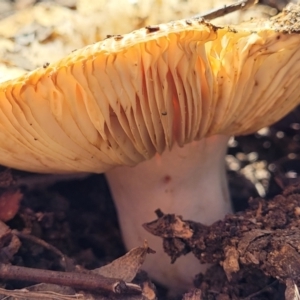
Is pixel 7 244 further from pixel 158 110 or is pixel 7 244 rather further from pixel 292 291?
pixel 292 291

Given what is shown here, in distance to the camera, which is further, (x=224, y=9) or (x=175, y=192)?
(x=175, y=192)

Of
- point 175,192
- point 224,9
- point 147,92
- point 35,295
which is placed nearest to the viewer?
point 147,92

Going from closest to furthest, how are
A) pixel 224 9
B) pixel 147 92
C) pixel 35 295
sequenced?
pixel 147 92 < pixel 35 295 < pixel 224 9

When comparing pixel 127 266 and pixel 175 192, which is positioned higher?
pixel 175 192

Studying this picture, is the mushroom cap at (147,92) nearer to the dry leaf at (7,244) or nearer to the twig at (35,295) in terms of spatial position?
the dry leaf at (7,244)

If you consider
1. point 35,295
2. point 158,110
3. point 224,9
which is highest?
point 224,9

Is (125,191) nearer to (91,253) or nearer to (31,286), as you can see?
(91,253)

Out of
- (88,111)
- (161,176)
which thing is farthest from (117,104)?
(161,176)

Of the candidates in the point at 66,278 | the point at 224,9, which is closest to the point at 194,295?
the point at 66,278
